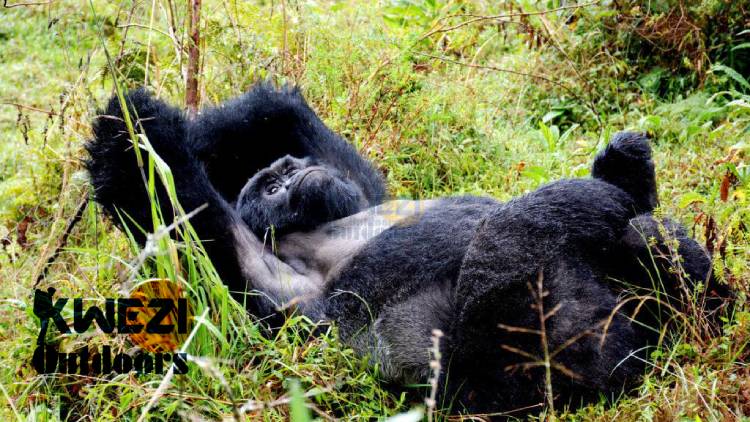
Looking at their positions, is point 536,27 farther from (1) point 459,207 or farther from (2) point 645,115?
(1) point 459,207

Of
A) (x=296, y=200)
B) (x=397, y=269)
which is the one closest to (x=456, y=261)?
(x=397, y=269)

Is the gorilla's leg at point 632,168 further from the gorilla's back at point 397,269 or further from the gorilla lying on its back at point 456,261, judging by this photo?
the gorilla's back at point 397,269

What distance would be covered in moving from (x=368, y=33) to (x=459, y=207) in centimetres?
226

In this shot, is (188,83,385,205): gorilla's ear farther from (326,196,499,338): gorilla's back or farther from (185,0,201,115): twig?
(326,196,499,338): gorilla's back

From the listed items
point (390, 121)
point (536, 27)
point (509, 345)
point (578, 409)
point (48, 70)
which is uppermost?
point (48, 70)

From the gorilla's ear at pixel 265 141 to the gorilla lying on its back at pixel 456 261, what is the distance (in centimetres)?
14

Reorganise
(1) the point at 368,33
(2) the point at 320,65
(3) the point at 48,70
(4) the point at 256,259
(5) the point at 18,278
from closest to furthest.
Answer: (4) the point at 256,259 < (5) the point at 18,278 < (2) the point at 320,65 < (1) the point at 368,33 < (3) the point at 48,70

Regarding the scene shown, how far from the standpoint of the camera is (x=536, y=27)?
605 cm

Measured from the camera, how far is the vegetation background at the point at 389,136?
113 inches

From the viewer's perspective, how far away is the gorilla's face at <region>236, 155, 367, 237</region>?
3754 mm

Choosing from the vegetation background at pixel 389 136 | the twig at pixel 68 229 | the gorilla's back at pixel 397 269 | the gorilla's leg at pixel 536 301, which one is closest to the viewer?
the gorilla's leg at pixel 536 301

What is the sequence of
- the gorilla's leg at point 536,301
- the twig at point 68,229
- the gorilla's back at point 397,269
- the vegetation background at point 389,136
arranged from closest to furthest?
1. the gorilla's leg at point 536,301
2. the vegetation background at point 389,136
3. the gorilla's back at point 397,269
4. the twig at point 68,229

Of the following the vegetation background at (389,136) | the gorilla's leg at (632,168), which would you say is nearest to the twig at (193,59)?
the vegetation background at (389,136)

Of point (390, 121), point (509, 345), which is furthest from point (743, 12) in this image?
point (509, 345)
